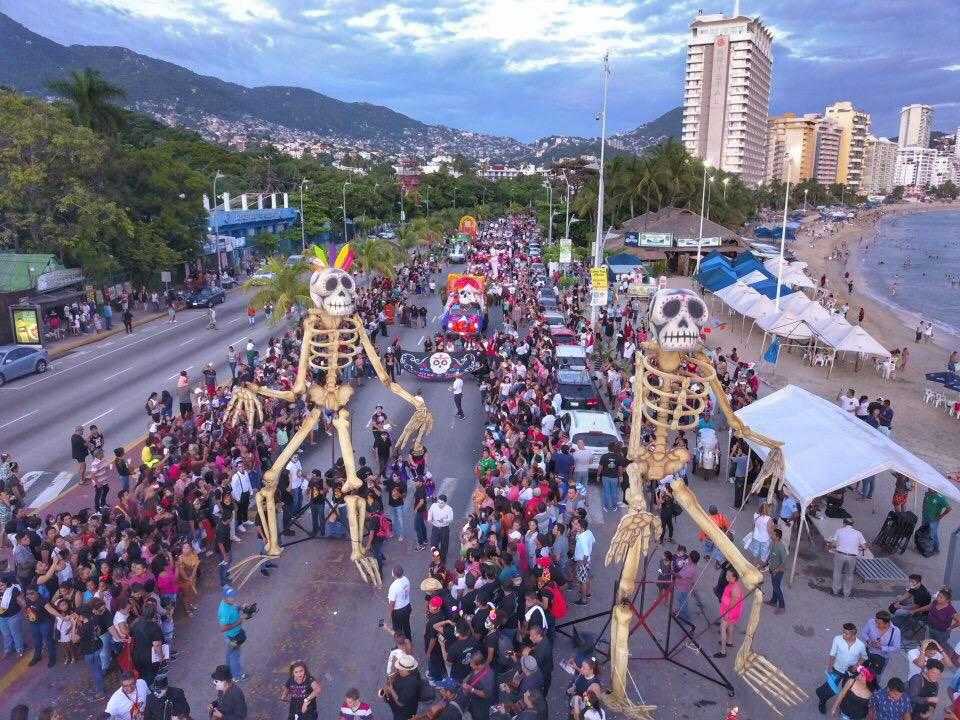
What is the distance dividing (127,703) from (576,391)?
13354mm

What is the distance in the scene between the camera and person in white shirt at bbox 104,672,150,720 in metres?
7.02

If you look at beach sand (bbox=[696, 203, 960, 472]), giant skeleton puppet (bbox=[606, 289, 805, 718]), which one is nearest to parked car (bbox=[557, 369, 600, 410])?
beach sand (bbox=[696, 203, 960, 472])

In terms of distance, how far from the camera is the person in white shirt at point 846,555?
10.8 metres

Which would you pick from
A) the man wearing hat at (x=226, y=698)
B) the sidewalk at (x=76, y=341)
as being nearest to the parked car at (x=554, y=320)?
the sidewalk at (x=76, y=341)

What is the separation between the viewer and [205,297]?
126 ft

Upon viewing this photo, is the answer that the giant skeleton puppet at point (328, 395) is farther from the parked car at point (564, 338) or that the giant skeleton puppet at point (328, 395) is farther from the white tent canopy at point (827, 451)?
the parked car at point (564, 338)

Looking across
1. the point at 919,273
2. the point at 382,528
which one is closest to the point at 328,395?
the point at 382,528

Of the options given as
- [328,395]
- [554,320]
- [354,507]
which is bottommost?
[554,320]

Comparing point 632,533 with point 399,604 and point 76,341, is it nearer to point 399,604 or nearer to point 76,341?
point 399,604

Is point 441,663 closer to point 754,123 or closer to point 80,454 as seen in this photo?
point 80,454

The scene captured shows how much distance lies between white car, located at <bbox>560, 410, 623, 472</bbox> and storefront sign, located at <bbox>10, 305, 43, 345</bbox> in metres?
19.7

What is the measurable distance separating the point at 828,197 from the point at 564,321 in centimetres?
17872

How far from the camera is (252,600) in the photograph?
35.4 ft

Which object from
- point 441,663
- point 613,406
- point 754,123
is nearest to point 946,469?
point 613,406
